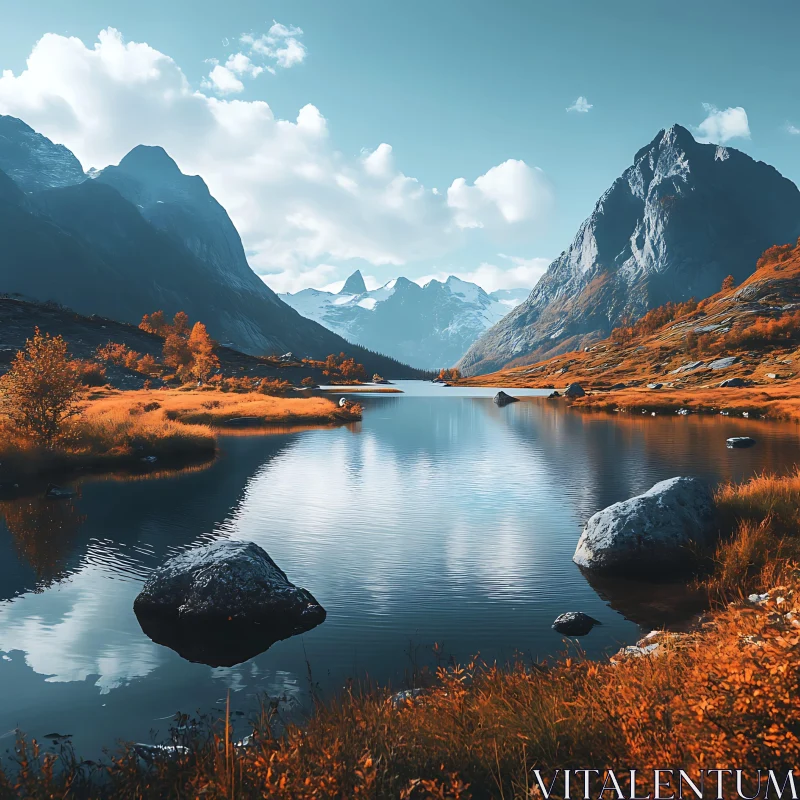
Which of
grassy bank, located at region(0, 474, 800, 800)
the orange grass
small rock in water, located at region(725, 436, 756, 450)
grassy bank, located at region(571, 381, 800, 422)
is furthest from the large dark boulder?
grassy bank, located at region(571, 381, 800, 422)

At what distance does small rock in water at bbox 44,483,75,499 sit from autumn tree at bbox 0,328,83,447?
7422 mm

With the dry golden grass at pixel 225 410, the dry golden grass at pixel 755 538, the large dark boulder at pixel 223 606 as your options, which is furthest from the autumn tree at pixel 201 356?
the dry golden grass at pixel 755 538

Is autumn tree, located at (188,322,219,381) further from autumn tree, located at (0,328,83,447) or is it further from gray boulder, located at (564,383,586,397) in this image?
gray boulder, located at (564,383,586,397)

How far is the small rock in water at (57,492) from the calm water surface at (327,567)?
90 centimetres

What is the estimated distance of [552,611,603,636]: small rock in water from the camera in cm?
1328

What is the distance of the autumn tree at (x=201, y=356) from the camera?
4667 inches

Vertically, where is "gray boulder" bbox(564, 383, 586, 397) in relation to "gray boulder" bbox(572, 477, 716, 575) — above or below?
above

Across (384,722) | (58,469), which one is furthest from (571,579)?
(58,469)

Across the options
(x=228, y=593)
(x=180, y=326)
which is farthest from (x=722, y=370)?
(x=180, y=326)

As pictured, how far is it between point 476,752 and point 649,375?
17909cm

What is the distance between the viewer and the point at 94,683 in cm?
1133

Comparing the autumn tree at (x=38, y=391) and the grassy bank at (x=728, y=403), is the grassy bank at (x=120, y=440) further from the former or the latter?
the grassy bank at (x=728, y=403)

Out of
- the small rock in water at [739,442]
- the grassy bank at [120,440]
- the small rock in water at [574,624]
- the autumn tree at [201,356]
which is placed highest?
the autumn tree at [201,356]

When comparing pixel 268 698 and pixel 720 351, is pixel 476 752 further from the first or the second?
pixel 720 351
